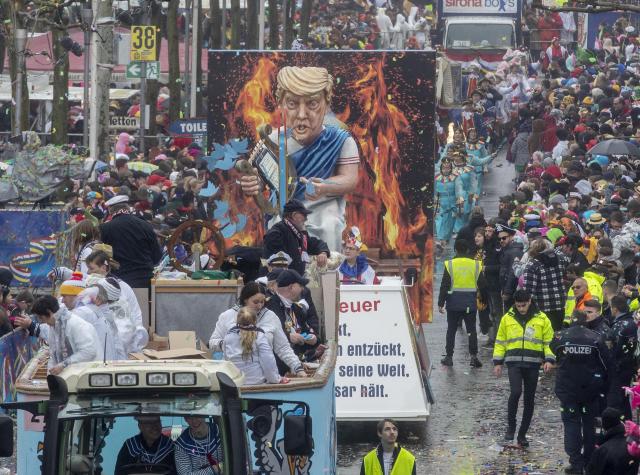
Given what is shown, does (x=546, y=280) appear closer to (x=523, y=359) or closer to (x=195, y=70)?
(x=523, y=359)

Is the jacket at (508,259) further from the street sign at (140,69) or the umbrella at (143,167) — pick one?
the street sign at (140,69)

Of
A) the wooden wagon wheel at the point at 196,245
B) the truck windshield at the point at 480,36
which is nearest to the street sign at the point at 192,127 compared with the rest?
the truck windshield at the point at 480,36

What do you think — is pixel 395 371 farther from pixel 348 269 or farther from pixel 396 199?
pixel 396 199

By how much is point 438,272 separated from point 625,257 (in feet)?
23.1

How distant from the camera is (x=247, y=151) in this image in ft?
66.0

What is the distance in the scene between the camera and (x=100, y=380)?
9.20 meters

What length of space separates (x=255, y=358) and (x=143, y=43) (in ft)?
84.2

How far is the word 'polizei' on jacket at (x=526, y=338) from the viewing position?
1616 centimetres

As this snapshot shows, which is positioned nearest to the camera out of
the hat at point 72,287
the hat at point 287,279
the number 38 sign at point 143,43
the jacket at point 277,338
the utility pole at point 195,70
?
the jacket at point 277,338

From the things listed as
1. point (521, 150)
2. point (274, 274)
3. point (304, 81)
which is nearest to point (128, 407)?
point (274, 274)

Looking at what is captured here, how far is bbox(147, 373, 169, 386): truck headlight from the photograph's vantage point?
30.0ft

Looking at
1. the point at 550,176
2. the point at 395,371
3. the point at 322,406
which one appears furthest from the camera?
→ the point at 550,176

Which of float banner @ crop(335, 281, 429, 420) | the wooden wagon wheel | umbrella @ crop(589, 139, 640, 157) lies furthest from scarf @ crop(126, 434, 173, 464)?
umbrella @ crop(589, 139, 640, 157)

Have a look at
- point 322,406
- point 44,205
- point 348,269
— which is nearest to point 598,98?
point 44,205
